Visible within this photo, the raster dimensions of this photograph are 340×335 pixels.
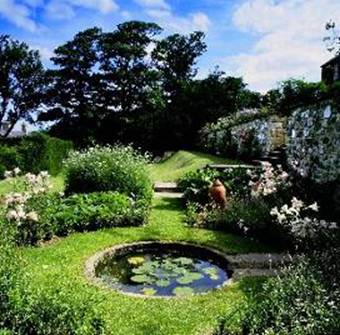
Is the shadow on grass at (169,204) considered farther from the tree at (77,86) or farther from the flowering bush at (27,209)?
the tree at (77,86)

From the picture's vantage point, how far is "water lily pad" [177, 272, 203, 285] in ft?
26.0

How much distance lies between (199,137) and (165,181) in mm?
15027

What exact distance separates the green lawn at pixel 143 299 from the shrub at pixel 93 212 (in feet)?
1.06

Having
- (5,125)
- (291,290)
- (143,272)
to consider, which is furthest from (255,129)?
(5,125)

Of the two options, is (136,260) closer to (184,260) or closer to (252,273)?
(184,260)

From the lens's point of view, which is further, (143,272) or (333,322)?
(143,272)

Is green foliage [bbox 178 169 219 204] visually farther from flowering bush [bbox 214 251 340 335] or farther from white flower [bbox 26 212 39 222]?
flowering bush [bbox 214 251 340 335]

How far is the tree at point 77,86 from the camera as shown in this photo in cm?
3866

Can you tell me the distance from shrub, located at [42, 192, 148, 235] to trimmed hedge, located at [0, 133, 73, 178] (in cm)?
1076

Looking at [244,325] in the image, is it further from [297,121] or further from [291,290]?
[297,121]

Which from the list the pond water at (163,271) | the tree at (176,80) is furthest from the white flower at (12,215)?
the tree at (176,80)

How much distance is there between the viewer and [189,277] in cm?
809

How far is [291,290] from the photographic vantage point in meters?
5.35

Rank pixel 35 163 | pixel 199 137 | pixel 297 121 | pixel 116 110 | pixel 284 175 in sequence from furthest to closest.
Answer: pixel 116 110, pixel 199 137, pixel 35 163, pixel 297 121, pixel 284 175
